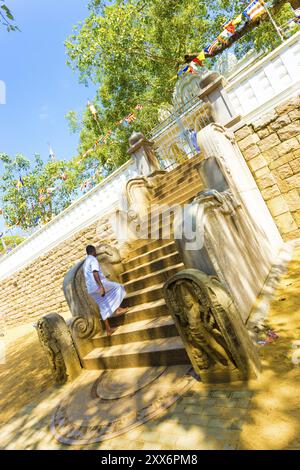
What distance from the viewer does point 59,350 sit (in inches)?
176

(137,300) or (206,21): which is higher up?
(206,21)

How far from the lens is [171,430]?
95.1 inches

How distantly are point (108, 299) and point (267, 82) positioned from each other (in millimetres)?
5712

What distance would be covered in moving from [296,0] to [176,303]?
1044 centimetres

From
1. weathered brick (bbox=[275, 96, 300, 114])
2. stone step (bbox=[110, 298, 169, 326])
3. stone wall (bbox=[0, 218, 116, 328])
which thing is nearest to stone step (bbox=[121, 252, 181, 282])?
stone step (bbox=[110, 298, 169, 326])

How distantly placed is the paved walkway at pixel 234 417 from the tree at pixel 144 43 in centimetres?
1769

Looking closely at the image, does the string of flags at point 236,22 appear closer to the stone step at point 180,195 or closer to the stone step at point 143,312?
the stone step at point 180,195

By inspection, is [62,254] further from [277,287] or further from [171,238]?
[277,287]

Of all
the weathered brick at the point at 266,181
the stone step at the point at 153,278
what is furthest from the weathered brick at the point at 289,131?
the stone step at the point at 153,278

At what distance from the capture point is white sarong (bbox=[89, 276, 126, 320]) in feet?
15.6

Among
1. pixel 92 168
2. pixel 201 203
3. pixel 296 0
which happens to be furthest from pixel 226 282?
A: pixel 92 168

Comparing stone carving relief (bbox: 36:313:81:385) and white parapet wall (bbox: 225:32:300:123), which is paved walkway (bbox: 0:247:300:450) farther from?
white parapet wall (bbox: 225:32:300:123)

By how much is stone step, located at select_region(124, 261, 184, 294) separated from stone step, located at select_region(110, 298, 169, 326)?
0.40 m

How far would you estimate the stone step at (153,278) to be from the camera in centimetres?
472
